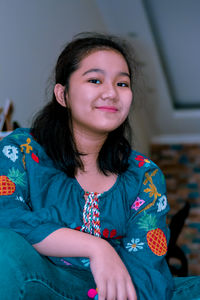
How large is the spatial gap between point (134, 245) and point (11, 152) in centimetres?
37

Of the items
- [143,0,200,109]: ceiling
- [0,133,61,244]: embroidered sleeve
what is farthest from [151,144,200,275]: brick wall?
[0,133,61,244]: embroidered sleeve

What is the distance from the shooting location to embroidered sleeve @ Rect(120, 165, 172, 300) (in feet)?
2.99

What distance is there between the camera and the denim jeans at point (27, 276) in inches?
25.4

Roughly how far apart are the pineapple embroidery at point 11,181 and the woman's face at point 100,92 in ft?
0.69

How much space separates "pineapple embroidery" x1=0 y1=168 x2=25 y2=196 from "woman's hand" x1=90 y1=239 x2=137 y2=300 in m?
0.24

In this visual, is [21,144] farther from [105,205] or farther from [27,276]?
[27,276]

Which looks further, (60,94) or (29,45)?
(29,45)

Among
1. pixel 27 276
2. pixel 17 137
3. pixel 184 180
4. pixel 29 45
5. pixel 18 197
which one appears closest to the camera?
pixel 27 276

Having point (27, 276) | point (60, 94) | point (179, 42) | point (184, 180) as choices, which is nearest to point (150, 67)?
point (179, 42)

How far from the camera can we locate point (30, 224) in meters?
0.82

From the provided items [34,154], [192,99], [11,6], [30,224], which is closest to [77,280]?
[30,224]

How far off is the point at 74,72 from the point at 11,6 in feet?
2.12

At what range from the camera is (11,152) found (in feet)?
3.07

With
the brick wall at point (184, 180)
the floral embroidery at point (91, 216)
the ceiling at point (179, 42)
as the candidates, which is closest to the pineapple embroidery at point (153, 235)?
the floral embroidery at point (91, 216)
